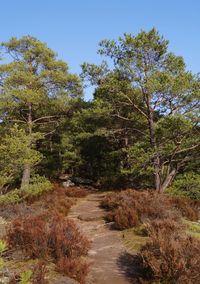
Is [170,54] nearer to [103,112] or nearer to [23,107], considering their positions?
[103,112]

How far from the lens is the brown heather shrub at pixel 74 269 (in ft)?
23.8

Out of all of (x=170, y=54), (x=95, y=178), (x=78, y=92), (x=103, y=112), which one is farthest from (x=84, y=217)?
(x=95, y=178)

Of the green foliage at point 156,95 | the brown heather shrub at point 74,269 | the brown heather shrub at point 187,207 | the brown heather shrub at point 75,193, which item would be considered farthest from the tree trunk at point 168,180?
the brown heather shrub at point 74,269

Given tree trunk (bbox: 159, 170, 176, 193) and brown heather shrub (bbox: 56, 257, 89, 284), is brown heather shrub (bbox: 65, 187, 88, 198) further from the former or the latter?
brown heather shrub (bbox: 56, 257, 89, 284)

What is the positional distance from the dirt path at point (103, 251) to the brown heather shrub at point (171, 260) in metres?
0.64

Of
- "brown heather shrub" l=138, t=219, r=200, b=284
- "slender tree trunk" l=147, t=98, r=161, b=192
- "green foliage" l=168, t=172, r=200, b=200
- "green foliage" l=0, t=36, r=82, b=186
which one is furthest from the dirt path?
"green foliage" l=0, t=36, r=82, b=186

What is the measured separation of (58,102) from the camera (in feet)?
74.6

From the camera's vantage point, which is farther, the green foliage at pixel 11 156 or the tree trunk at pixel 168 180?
the tree trunk at pixel 168 180

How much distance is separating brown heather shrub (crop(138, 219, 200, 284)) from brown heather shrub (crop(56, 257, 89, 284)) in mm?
1277

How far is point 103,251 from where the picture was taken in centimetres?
938

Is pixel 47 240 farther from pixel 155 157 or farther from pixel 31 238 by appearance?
pixel 155 157

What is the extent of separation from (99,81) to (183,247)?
14004mm

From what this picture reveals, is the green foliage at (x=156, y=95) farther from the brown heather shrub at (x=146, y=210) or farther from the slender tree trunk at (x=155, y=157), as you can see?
the brown heather shrub at (x=146, y=210)

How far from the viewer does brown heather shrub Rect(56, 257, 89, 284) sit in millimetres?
7254
